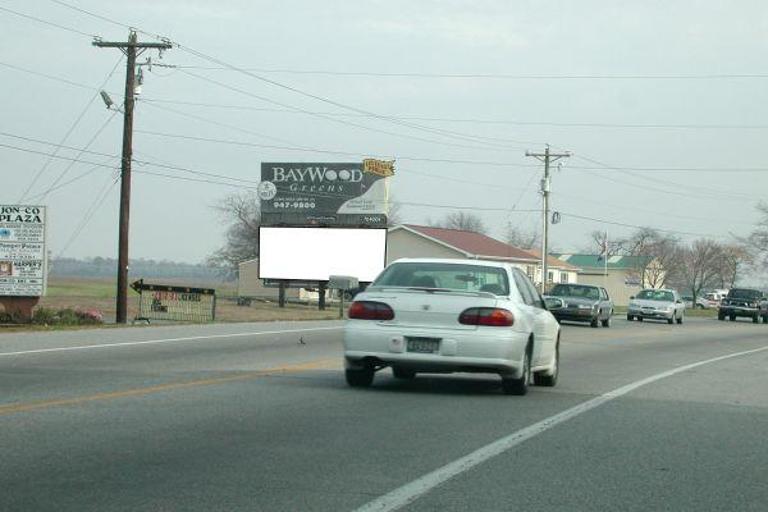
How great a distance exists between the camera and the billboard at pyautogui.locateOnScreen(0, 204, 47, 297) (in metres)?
28.7

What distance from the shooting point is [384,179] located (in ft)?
199

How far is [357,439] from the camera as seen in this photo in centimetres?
982

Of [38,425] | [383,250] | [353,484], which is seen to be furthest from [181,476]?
[383,250]

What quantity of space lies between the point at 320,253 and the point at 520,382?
149 ft

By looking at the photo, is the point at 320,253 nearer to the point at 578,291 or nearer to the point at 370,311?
the point at 578,291

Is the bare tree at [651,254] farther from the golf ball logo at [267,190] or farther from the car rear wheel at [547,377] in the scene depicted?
the car rear wheel at [547,377]

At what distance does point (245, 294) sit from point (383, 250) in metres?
25.6

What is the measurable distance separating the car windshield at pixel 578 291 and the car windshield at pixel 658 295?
781cm

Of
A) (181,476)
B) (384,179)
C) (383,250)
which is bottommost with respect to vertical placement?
(181,476)

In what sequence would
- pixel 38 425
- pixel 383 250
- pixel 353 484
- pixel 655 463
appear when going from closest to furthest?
1. pixel 353 484
2. pixel 655 463
3. pixel 38 425
4. pixel 383 250

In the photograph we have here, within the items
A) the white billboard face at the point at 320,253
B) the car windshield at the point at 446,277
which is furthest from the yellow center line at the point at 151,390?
the white billboard face at the point at 320,253

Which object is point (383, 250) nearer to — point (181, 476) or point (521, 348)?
point (521, 348)

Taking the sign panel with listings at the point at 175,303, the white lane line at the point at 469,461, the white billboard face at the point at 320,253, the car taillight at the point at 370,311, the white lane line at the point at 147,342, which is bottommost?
the white lane line at the point at 469,461

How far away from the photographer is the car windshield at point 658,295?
1825 inches
